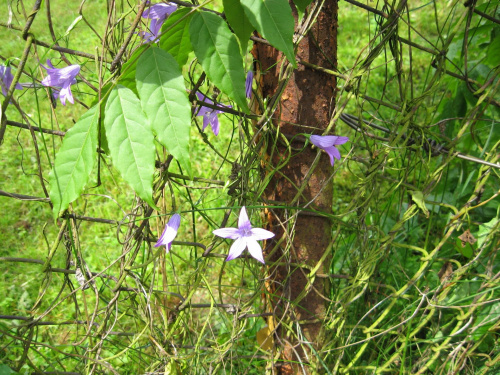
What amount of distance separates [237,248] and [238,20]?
1.67 ft

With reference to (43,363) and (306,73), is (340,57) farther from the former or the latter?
(43,363)

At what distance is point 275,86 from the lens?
116 cm

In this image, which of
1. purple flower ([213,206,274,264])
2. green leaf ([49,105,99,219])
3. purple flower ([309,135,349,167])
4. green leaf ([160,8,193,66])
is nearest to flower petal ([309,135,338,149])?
purple flower ([309,135,349,167])

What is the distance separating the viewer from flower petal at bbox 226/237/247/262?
0.95m

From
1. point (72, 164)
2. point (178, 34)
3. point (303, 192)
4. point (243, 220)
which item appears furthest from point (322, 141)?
point (72, 164)

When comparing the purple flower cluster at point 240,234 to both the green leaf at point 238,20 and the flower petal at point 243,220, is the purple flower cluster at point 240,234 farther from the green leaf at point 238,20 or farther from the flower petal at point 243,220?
the green leaf at point 238,20

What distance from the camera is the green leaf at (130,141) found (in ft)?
2.49

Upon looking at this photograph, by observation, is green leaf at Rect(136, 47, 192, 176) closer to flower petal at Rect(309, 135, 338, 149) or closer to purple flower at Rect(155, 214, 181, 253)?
purple flower at Rect(155, 214, 181, 253)

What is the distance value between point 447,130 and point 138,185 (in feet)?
4.97

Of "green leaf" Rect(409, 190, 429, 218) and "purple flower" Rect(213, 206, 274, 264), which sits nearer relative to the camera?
"purple flower" Rect(213, 206, 274, 264)

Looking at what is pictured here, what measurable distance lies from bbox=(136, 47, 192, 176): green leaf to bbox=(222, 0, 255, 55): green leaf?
16 centimetres

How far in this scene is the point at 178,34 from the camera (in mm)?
887

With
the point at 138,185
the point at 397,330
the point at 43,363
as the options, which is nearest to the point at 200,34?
the point at 138,185

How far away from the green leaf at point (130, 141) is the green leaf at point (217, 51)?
0.55ft
